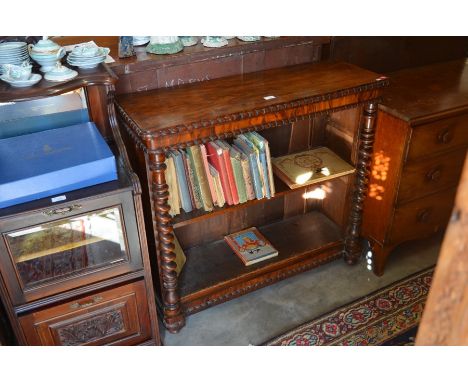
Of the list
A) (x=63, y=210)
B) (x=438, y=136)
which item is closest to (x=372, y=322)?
(x=438, y=136)

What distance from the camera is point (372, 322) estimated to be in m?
2.06

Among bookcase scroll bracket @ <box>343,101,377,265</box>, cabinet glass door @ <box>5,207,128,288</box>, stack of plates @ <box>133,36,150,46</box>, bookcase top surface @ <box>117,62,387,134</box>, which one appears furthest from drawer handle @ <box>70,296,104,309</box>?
bookcase scroll bracket @ <box>343,101,377,265</box>

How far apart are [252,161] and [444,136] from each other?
82cm

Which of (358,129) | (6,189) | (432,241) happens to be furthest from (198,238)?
(432,241)

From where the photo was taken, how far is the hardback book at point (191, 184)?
71.6 inches

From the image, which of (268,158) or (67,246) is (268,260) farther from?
(67,246)

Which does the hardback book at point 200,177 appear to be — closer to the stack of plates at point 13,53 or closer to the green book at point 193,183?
the green book at point 193,183

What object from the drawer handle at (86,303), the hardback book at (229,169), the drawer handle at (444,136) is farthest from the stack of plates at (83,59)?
the drawer handle at (444,136)

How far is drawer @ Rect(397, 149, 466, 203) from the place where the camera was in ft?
6.75

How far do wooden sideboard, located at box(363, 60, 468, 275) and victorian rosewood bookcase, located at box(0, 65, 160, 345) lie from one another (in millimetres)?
1102

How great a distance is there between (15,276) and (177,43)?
1.02m

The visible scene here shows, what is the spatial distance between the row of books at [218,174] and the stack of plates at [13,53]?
58 centimetres

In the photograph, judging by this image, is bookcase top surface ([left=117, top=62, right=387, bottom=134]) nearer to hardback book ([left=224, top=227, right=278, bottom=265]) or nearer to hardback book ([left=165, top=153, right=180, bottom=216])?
hardback book ([left=165, top=153, right=180, bottom=216])

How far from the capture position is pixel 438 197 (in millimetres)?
2230
